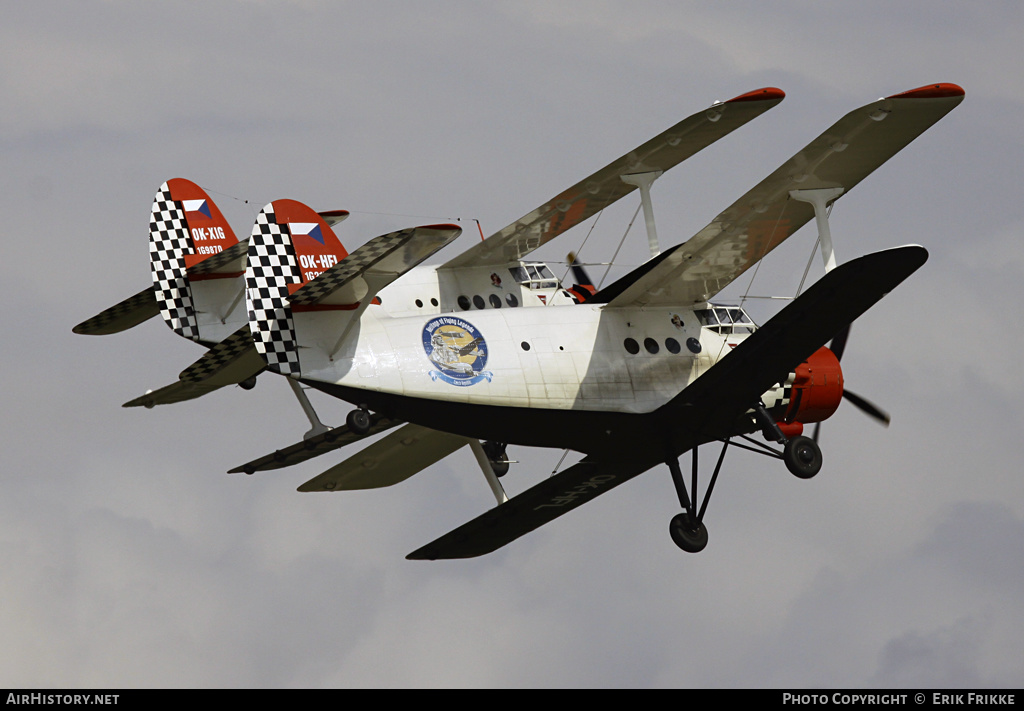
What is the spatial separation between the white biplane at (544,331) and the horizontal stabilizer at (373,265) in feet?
0.08

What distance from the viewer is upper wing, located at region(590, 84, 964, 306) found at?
21.2 metres

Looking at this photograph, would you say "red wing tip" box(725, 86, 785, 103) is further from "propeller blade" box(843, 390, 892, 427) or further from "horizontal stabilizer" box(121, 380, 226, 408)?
"horizontal stabilizer" box(121, 380, 226, 408)

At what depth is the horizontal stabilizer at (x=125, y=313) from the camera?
25750mm

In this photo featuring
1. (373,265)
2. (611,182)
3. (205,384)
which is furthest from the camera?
(611,182)

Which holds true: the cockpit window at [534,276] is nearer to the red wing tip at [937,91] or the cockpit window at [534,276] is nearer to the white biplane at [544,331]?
the white biplane at [544,331]

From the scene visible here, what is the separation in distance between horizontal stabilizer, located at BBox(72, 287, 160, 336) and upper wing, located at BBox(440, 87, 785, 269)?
4.59m

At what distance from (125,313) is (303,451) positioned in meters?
3.36

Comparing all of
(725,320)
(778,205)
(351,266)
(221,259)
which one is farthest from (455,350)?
(221,259)

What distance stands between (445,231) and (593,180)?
342 inches

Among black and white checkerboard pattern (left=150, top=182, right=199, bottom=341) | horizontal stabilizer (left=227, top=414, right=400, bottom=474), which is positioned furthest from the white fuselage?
black and white checkerboard pattern (left=150, top=182, right=199, bottom=341)

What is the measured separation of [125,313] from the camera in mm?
25812

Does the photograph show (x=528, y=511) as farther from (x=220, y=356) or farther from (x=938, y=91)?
(x=938, y=91)

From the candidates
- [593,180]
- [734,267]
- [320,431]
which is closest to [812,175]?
[734,267]
